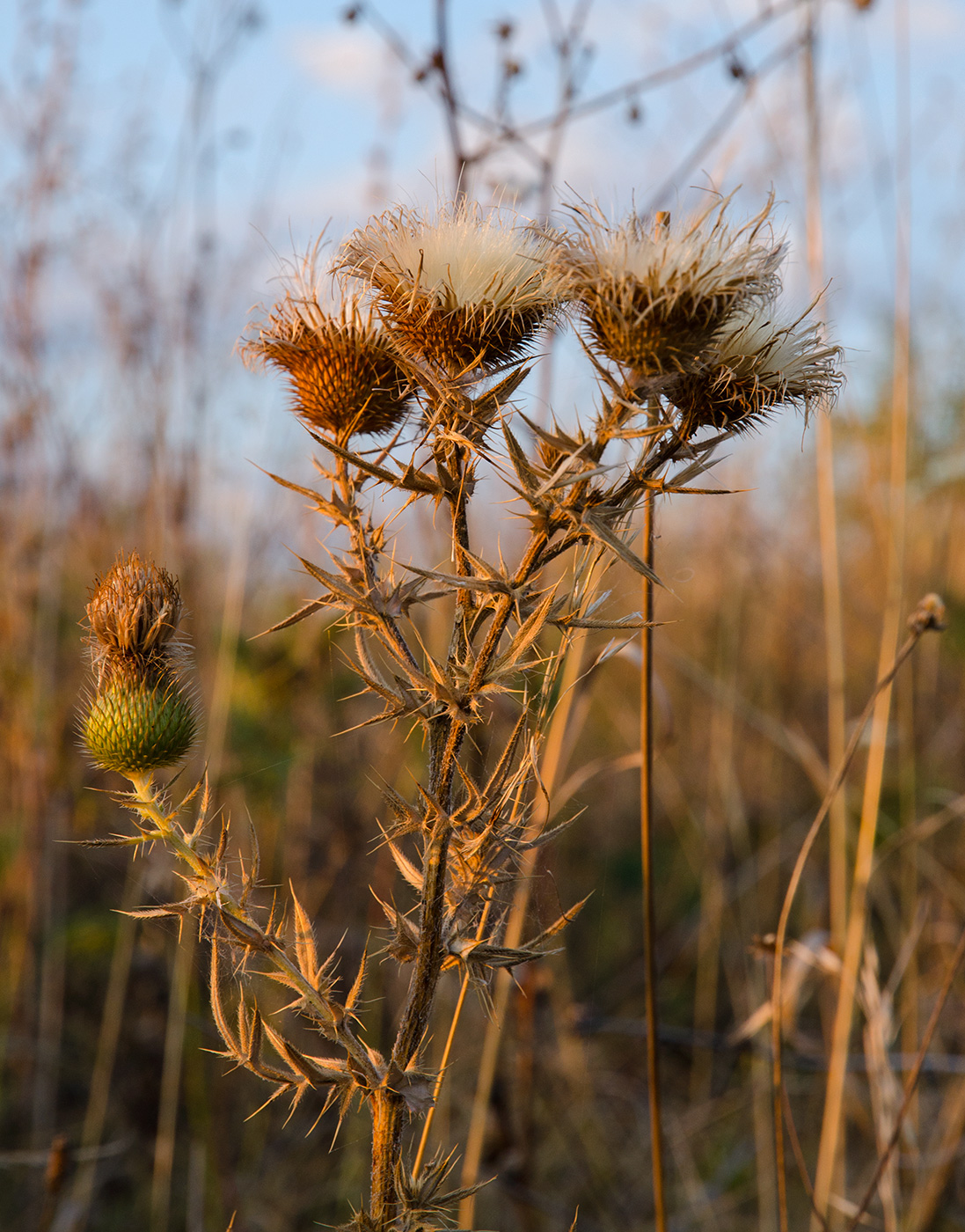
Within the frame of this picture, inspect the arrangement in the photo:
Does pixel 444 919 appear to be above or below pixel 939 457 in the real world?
below

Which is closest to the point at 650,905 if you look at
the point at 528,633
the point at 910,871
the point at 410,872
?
the point at 410,872

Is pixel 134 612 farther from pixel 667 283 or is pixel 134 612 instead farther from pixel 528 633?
pixel 667 283

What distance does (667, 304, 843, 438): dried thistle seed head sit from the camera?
90 cm

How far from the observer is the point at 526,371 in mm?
936

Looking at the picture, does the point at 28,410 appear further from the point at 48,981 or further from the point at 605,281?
the point at 605,281

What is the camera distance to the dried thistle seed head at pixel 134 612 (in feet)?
3.19

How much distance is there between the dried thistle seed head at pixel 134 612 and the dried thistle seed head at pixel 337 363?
0.23 m

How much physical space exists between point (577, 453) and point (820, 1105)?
2.90 metres

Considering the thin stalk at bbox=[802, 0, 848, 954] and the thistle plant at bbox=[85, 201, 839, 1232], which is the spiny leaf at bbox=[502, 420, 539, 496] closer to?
the thistle plant at bbox=[85, 201, 839, 1232]

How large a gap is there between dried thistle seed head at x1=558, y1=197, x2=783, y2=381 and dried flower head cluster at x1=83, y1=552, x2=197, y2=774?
50cm

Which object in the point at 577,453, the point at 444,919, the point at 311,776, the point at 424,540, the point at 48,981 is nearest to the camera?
the point at 577,453

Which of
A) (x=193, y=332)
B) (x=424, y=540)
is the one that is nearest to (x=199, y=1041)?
(x=424, y=540)

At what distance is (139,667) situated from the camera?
0.99 m

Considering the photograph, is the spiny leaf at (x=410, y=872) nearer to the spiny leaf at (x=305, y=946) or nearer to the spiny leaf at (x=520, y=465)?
the spiny leaf at (x=305, y=946)
